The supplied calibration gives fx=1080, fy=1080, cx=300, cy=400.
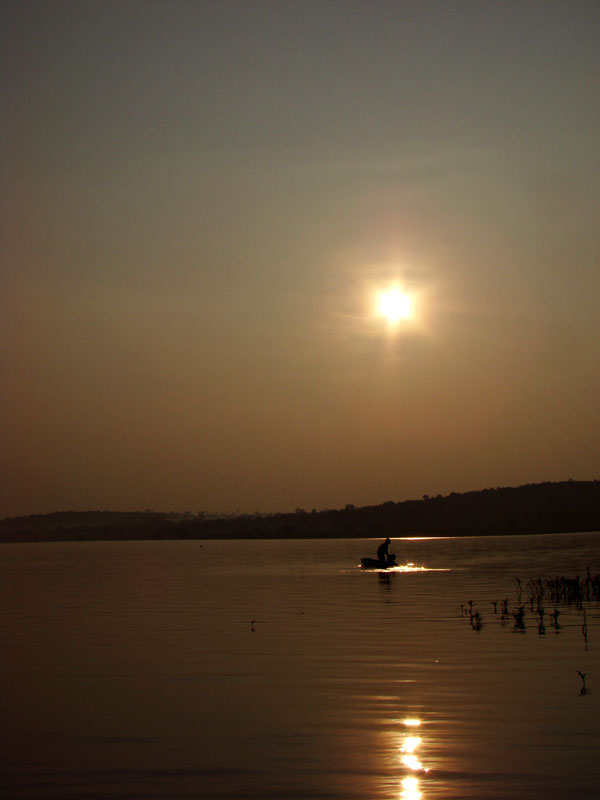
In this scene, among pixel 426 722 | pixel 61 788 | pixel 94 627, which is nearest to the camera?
pixel 61 788

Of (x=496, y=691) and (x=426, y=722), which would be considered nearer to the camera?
(x=426, y=722)

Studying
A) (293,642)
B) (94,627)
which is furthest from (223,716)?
(94,627)

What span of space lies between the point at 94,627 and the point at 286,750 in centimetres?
1855

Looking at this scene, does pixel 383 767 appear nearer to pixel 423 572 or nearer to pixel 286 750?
pixel 286 750

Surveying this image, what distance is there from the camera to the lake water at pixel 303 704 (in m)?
14.0

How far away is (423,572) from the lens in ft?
216

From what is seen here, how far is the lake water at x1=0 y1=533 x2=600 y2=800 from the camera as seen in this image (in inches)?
553

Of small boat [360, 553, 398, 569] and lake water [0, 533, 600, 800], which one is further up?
small boat [360, 553, 398, 569]

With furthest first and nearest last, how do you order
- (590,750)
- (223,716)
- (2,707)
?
(2,707), (223,716), (590,750)

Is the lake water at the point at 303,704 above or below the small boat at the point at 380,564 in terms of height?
below

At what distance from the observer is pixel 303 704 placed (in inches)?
757

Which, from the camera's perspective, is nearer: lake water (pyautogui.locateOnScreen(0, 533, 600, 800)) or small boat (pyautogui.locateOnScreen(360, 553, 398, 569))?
lake water (pyautogui.locateOnScreen(0, 533, 600, 800))

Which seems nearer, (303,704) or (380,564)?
(303,704)

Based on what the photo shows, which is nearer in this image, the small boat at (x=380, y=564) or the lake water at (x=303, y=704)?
the lake water at (x=303, y=704)
